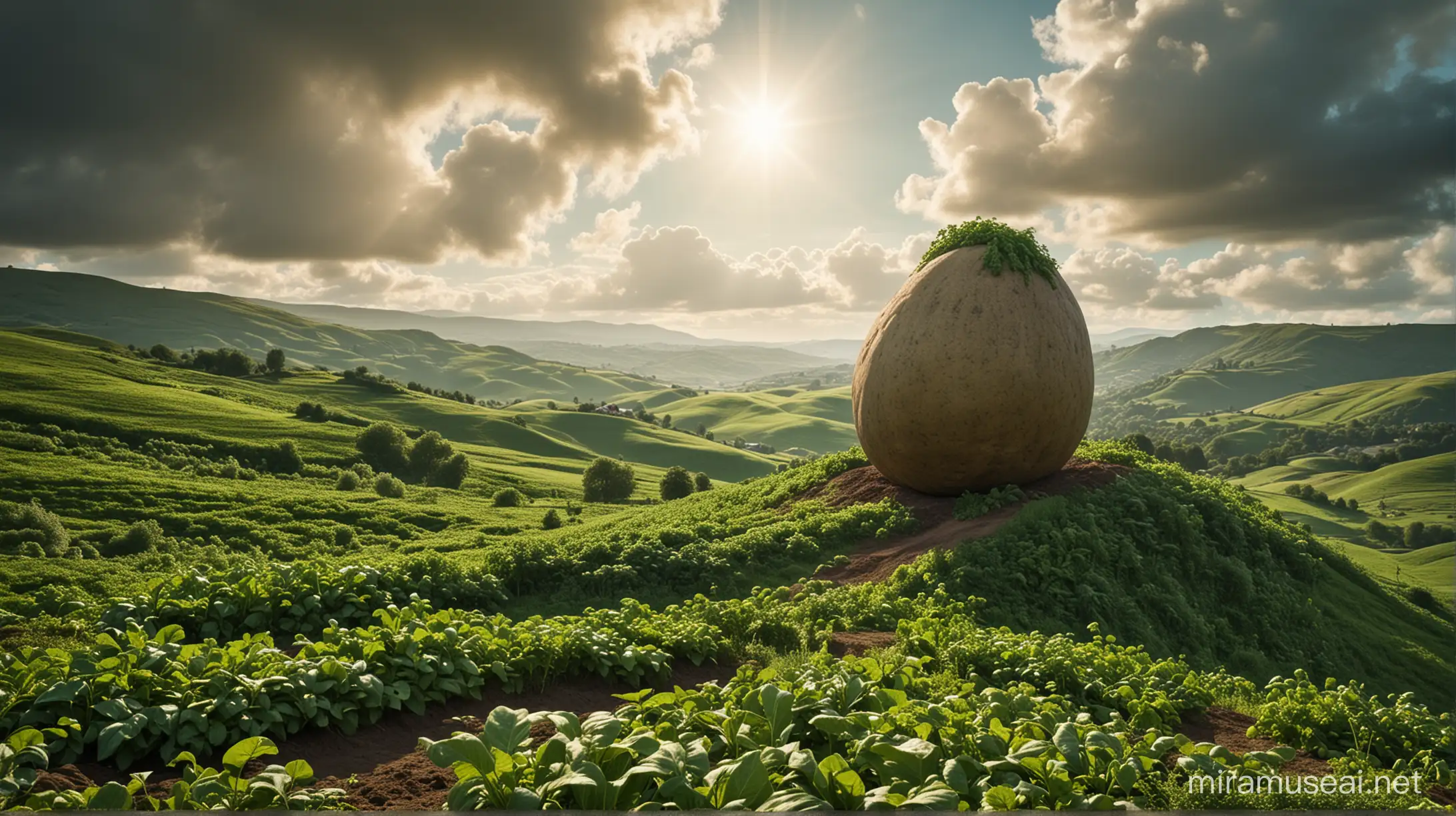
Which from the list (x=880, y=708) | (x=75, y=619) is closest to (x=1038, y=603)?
(x=880, y=708)

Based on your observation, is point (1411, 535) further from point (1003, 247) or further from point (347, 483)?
point (347, 483)

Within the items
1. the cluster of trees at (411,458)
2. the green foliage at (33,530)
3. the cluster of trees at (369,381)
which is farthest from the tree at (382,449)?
the cluster of trees at (369,381)

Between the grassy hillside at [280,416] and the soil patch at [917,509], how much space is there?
33.0 meters

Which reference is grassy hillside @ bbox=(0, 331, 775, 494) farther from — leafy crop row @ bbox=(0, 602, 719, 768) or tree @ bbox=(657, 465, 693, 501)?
leafy crop row @ bbox=(0, 602, 719, 768)

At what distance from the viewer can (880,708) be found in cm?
503

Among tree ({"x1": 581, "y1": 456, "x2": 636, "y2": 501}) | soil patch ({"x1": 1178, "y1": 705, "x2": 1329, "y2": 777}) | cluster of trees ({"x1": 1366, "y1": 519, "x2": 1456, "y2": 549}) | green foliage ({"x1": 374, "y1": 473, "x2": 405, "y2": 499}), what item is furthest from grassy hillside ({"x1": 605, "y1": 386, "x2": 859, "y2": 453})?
soil patch ({"x1": 1178, "y1": 705, "x2": 1329, "y2": 777})

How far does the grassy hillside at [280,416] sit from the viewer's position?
120ft

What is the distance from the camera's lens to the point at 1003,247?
14.6 meters

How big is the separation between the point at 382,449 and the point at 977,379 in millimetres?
44961

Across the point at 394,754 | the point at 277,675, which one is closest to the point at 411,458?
the point at 277,675

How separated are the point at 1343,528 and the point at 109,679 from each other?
10735 cm

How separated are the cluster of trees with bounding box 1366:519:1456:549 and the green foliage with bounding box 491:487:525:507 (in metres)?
85.8

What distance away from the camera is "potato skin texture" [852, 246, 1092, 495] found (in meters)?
13.6

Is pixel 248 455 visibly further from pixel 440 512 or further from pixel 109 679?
pixel 109 679
